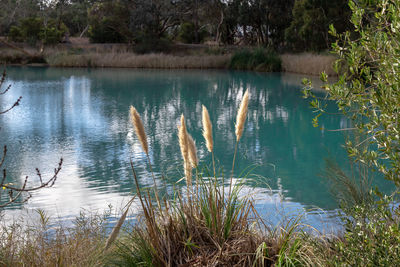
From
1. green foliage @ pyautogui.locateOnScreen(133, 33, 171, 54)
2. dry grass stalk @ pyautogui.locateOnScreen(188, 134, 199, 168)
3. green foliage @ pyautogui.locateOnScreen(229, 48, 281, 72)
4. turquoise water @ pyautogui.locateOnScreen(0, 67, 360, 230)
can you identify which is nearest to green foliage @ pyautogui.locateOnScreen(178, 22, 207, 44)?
green foliage @ pyautogui.locateOnScreen(133, 33, 171, 54)

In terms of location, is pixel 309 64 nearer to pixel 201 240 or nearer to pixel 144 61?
pixel 144 61

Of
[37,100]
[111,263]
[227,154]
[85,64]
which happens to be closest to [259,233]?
[111,263]

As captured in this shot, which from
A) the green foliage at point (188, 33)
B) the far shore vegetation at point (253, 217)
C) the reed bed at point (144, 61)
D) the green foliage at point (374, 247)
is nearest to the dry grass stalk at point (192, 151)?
the far shore vegetation at point (253, 217)

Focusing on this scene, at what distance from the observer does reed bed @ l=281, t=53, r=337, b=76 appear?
17.0 metres

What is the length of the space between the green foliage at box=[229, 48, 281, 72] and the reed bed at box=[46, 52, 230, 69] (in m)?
0.64

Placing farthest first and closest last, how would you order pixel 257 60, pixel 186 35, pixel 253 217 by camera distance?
pixel 186 35
pixel 257 60
pixel 253 217

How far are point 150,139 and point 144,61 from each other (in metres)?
15.9

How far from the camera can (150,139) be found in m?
7.93

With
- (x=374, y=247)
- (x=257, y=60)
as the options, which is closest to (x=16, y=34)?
(x=257, y=60)

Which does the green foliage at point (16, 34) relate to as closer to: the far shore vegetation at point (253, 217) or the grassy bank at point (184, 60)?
the grassy bank at point (184, 60)

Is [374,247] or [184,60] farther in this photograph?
[184,60]

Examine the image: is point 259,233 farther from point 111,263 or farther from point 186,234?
point 111,263

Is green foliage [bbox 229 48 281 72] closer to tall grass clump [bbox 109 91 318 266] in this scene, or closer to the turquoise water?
the turquoise water

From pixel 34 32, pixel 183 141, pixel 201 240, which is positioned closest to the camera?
pixel 183 141
